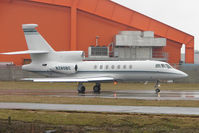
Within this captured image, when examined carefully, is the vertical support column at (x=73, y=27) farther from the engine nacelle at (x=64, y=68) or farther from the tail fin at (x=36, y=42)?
the engine nacelle at (x=64, y=68)

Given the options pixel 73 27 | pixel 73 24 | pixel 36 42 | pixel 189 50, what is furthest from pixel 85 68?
pixel 189 50

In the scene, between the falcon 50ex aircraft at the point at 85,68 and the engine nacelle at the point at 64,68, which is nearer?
the falcon 50ex aircraft at the point at 85,68

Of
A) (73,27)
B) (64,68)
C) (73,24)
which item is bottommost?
(64,68)

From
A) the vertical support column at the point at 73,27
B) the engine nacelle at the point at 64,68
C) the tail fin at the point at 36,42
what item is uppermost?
the vertical support column at the point at 73,27

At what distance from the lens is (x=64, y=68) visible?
124ft

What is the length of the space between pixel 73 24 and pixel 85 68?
25.1 meters

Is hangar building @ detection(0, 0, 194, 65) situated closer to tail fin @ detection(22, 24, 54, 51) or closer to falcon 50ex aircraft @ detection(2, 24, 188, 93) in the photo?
tail fin @ detection(22, 24, 54, 51)

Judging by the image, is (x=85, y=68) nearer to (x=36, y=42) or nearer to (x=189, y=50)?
(x=36, y=42)

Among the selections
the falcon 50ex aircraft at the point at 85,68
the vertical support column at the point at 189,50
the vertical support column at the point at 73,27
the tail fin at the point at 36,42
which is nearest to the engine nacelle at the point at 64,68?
the falcon 50ex aircraft at the point at 85,68

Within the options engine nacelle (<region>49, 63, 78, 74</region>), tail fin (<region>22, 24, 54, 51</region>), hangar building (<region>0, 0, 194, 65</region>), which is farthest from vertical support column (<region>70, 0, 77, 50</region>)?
engine nacelle (<region>49, 63, 78, 74</region>)

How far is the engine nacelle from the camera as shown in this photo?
123 feet

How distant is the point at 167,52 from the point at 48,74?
105 feet

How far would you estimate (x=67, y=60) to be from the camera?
38281 mm

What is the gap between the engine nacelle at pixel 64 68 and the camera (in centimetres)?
3756
